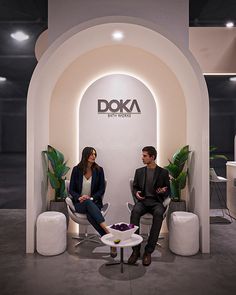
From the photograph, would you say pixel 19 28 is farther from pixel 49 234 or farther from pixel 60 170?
pixel 49 234

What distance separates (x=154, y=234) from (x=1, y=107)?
1245 inches

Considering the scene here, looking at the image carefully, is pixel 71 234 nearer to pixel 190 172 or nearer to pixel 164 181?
pixel 164 181

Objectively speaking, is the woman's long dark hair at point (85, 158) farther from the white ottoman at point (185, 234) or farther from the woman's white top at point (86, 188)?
the white ottoman at point (185, 234)

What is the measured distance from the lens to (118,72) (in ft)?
16.8

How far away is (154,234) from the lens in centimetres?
398

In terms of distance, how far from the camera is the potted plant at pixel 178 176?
464 cm

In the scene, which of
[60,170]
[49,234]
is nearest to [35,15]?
[60,170]

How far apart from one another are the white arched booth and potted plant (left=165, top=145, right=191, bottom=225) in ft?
0.46

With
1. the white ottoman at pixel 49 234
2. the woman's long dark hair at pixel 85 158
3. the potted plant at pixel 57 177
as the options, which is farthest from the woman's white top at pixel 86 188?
the white ottoman at pixel 49 234

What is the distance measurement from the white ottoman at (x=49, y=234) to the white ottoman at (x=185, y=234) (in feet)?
4.81

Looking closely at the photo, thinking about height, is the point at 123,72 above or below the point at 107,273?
above

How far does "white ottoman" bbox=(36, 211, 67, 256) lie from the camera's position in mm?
4090

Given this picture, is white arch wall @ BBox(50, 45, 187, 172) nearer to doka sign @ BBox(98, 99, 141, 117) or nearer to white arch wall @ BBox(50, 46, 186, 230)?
white arch wall @ BBox(50, 46, 186, 230)

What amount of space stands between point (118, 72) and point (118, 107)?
554 mm
